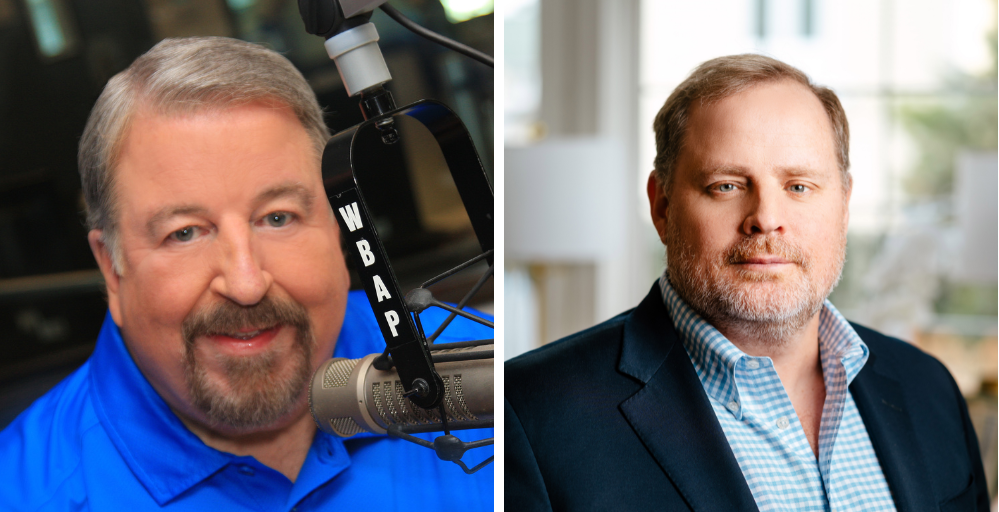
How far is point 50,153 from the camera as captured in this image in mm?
923

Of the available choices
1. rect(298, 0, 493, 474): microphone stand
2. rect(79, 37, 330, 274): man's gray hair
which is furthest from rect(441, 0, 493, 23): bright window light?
rect(79, 37, 330, 274): man's gray hair

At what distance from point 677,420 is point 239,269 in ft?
2.21

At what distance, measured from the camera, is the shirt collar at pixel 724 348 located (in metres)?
1.14

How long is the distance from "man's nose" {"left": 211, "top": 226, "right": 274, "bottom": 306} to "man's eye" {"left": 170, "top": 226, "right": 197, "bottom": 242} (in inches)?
1.5

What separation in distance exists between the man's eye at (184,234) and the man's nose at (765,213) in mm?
785

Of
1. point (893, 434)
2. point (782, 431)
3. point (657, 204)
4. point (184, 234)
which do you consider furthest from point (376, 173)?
point (893, 434)

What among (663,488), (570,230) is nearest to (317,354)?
(663,488)

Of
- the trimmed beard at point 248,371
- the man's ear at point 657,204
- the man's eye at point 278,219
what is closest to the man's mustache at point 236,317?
the trimmed beard at point 248,371

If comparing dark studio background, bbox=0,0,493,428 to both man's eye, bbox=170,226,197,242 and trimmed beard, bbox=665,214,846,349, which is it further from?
trimmed beard, bbox=665,214,846,349

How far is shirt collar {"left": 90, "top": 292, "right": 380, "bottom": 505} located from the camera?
0.95 m

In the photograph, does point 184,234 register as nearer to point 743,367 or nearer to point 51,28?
point 51,28

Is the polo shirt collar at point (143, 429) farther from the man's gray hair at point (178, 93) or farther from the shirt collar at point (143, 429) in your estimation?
the man's gray hair at point (178, 93)

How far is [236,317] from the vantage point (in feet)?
3.25

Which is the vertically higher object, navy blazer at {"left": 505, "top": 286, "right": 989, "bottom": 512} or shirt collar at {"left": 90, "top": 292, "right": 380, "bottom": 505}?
shirt collar at {"left": 90, "top": 292, "right": 380, "bottom": 505}
